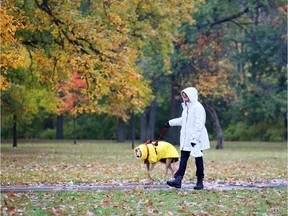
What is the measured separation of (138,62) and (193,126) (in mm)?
29667

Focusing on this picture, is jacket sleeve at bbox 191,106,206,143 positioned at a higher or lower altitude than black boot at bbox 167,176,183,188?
higher

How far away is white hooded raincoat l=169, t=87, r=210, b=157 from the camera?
48.5 ft

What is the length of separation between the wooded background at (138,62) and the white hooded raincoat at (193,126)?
681 centimetres

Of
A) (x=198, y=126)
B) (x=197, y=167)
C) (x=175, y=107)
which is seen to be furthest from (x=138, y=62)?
(x=198, y=126)

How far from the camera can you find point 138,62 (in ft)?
145

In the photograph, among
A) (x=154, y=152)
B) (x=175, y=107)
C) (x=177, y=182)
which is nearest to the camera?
(x=177, y=182)

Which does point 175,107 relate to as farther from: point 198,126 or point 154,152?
point 198,126

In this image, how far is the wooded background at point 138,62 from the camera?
2402cm

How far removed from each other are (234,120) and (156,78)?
832 inches

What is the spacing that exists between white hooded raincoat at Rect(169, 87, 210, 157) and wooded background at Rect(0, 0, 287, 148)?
6815mm

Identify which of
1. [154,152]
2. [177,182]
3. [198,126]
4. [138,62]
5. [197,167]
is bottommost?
[177,182]

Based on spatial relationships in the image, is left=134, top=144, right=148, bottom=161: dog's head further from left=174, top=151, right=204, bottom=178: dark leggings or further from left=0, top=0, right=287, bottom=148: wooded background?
left=0, top=0, right=287, bottom=148: wooded background

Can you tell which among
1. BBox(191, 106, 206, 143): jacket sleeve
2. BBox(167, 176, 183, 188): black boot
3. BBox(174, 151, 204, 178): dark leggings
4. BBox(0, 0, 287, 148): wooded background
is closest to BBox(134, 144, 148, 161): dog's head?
BBox(174, 151, 204, 178): dark leggings

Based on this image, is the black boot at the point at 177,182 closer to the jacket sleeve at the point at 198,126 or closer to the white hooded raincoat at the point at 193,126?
the white hooded raincoat at the point at 193,126
